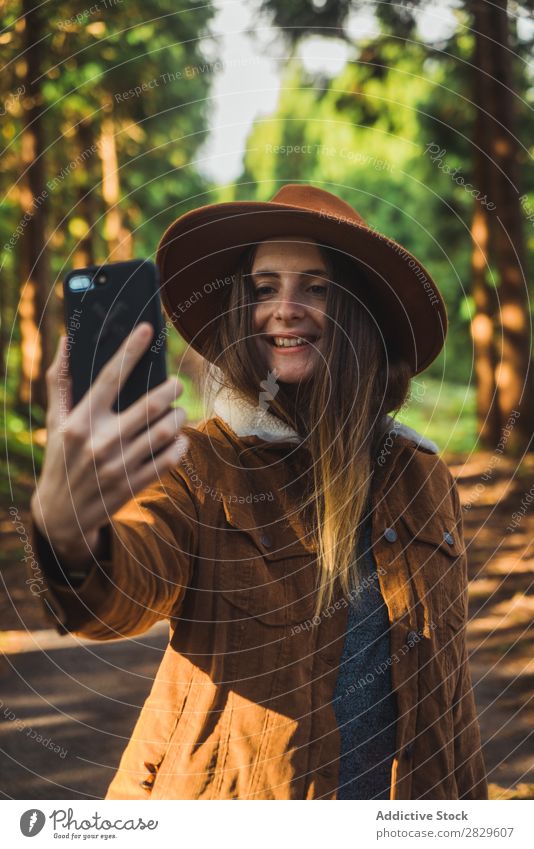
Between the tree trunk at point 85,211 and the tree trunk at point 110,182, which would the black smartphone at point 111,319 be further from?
the tree trunk at point 110,182

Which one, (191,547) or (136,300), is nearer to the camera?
(136,300)

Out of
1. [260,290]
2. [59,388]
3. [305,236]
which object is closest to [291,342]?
[260,290]

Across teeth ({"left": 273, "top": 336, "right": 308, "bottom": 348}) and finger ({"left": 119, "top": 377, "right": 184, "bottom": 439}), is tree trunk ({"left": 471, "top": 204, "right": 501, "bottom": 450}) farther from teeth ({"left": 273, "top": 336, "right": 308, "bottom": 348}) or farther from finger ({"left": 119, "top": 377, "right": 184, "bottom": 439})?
finger ({"left": 119, "top": 377, "right": 184, "bottom": 439})

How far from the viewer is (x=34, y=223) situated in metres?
9.27

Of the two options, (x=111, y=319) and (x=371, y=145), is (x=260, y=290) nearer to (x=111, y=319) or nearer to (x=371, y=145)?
(x=111, y=319)

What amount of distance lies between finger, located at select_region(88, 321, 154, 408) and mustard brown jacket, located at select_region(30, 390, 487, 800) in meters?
0.49

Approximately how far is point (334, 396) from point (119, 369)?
3.45ft

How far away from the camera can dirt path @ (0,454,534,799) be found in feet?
11.8

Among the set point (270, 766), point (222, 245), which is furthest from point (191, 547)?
point (222, 245)

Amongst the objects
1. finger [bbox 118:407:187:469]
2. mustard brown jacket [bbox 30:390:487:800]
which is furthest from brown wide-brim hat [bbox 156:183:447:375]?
finger [bbox 118:407:187:469]

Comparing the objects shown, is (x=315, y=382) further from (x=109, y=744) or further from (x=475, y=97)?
(x=475, y=97)

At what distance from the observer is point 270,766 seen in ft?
5.66

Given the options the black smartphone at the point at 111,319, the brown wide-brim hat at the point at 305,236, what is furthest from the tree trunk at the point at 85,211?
the black smartphone at the point at 111,319

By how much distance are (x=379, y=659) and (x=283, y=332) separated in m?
0.77
